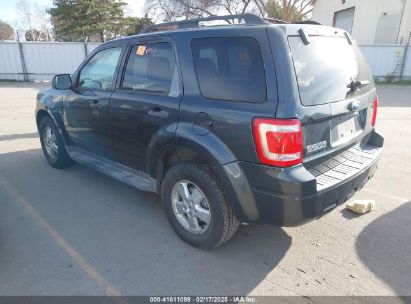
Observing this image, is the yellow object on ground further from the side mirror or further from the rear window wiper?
the side mirror

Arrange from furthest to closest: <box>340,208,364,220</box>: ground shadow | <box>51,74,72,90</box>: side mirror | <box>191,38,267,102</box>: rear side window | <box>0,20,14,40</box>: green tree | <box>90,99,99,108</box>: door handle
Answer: <box>0,20,14,40</box>: green tree < <box>51,74,72,90</box>: side mirror < <box>90,99,99,108</box>: door handle < <box>340,208,364,220</box>: ground shadow < <box>191,38,267,102</box>: rear side window

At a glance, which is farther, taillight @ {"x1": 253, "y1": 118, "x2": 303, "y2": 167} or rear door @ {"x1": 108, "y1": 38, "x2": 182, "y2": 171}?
rear door @ {"x1": 108, "y1": 38, "x2": 182, "y2": 171}

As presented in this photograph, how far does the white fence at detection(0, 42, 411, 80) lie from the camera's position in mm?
17500

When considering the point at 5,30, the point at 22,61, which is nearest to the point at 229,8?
the point at 22,61

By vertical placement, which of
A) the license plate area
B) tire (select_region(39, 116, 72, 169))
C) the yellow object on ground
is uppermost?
the license plate area

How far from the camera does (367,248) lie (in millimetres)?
2912

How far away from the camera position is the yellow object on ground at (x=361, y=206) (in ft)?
11.5

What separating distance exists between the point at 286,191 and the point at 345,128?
96cm

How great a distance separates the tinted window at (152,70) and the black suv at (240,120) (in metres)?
0.01

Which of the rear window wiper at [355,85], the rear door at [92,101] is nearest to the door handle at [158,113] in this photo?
the rear door at [92,101]

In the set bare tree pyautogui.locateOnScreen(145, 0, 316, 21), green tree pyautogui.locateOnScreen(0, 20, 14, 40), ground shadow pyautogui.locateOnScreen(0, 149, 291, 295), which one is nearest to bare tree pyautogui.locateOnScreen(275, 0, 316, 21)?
bare tree pyautogui.locateOnScreen(145, 0, 316, 21)

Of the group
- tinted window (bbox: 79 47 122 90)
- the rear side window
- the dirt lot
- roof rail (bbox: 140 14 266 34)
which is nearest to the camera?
the rear side window

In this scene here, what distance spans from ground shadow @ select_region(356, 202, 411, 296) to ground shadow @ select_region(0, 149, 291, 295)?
706mm

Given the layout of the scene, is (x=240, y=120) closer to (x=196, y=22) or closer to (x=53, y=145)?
(x=196, y=22)
